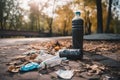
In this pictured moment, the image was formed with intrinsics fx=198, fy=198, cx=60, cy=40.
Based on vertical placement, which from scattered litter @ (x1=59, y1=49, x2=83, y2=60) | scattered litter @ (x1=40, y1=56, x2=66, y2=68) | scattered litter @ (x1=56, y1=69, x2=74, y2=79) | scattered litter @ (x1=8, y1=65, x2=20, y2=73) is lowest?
scattered litter @ (x1=56, y1=69, x2=74, y2=79)

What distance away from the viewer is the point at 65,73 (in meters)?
3.38

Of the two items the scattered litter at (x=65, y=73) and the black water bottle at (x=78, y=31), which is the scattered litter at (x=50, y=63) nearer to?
the scattered litter at (x=65, y=73)

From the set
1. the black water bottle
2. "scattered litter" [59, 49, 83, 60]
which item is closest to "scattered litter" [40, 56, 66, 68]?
"scattered litter" [59, 49, 83, 60]

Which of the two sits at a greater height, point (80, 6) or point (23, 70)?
point (80, 6)

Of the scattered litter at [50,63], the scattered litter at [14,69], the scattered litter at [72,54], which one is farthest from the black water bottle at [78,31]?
the scattered litter at [14,69]

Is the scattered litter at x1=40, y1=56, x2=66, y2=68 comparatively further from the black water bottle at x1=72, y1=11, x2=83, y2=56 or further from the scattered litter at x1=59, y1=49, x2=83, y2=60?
the black water bottle at x1=72, y1=11, x2=83, y2=56

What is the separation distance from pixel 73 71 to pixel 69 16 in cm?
4341

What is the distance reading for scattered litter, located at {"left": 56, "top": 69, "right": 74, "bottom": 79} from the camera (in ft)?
10.6

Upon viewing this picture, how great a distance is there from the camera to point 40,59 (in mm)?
4379

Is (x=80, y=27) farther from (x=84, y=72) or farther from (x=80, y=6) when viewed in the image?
(x=80, y=6)

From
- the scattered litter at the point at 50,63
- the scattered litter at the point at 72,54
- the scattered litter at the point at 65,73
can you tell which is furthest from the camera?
the scattered litter at the point at 72,54

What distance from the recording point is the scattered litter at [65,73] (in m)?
3.22

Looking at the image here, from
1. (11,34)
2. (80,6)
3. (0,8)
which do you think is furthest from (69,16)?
(11,34)

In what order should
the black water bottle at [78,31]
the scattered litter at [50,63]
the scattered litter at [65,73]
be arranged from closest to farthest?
the scattered litter at [65,73] < the scattered litter at [50,63] < the black water bottle at [78,31]
